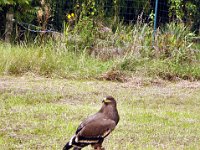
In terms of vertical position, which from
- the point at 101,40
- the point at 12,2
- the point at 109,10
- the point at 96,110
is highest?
the point at 12,2

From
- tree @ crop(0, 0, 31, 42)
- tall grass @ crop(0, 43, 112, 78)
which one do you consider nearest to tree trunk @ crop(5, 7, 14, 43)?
tree @ crop(0, 0, 31, 42)

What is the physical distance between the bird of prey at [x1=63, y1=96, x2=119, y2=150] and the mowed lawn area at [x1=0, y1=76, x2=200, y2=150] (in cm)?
82

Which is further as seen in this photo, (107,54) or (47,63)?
(107,54)

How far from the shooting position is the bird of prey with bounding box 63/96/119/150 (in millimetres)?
4223

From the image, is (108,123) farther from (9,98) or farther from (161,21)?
(161,21)

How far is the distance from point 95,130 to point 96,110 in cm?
249

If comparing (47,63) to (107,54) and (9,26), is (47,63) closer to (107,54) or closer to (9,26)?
(107,54)

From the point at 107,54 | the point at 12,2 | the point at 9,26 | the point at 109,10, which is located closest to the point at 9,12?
the point at 12,2

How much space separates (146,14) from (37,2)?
234 centimetres

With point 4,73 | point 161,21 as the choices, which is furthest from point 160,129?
point 161,21

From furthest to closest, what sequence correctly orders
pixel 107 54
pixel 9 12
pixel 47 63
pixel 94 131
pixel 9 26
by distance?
pixel 9 12, pixel 9 26, pixel 107 54, pixel 47 63, pixel 94 131

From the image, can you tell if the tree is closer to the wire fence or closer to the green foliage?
the green foliage

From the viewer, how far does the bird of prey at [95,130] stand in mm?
4223

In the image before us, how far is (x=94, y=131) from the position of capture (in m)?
4.28
